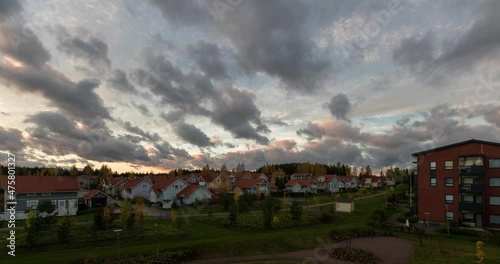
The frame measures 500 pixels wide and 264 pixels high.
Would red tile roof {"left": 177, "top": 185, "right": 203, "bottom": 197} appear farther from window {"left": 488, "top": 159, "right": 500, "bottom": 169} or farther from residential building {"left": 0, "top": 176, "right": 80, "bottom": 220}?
window {"left": 488, "top": 159, "right": 500, "bottom": 169}

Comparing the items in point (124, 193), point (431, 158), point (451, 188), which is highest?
point (431, 158)

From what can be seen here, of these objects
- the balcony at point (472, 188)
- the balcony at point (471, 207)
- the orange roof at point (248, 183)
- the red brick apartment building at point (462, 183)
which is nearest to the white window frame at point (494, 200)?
the red brick apartment building at point (462, 183)

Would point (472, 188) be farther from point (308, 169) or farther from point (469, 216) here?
point (308, 169)

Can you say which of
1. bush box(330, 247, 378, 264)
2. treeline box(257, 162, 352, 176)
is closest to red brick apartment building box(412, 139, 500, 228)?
bush box(330, 247, 378, 264)

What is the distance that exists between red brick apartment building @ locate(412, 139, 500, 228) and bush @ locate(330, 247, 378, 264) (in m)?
24.0

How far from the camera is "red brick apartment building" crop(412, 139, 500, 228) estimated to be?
140 ft

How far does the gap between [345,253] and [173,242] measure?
16.6m

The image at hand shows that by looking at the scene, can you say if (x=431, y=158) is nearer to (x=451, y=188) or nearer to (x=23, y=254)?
(x=451, y=188)

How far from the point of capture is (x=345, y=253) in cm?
2861

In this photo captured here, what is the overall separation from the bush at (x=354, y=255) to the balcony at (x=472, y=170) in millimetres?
24682

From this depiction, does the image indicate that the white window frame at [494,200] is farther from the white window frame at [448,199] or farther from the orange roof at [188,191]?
the orange roof at [188,191]

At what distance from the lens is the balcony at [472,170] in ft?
139

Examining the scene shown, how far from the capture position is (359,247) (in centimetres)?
3091

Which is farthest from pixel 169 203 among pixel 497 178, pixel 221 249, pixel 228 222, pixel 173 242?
pixel 497 178
